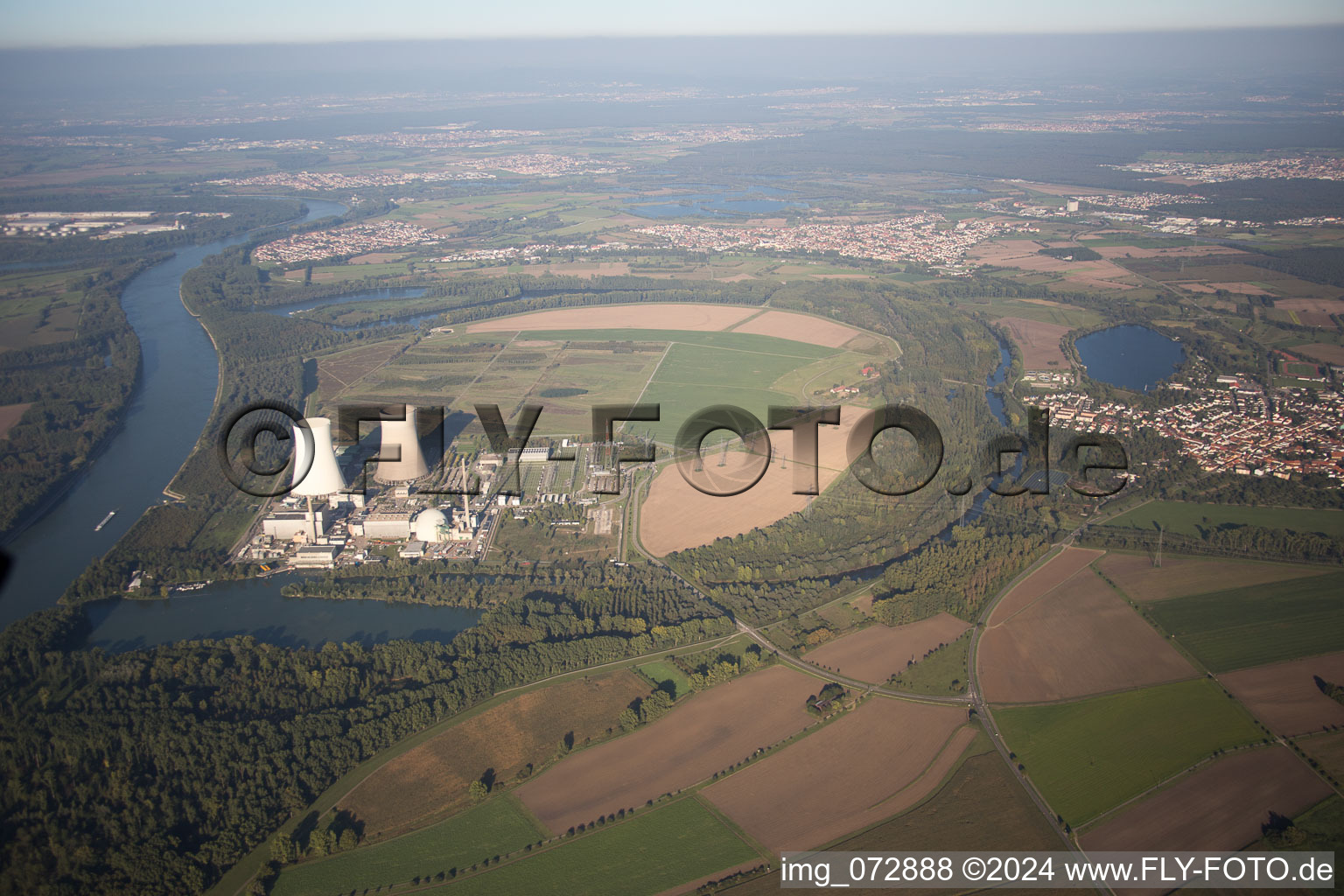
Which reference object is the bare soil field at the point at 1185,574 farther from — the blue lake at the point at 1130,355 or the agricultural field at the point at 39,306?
the agricultural field at the point at 39,306

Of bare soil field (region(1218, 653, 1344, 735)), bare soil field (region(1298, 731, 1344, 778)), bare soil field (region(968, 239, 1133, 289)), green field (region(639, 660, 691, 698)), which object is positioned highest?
bare soil field (region(968, 239, 1133, 289))

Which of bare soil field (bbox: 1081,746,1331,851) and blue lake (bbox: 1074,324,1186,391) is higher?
blue lake (bbox: 1074,324,1186,391)

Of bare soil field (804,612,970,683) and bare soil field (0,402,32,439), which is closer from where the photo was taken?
bare soil field (804,612,970,683)

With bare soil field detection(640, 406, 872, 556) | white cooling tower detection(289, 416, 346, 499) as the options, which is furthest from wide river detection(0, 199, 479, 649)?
bare soil field detection(640, 406, 872, 556)

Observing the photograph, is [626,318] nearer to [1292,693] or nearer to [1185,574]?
[1185,574]

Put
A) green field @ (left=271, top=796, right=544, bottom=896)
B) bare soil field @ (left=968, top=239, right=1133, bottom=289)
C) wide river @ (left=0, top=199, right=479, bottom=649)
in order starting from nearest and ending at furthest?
1. green field @ (left=271, top=796, right=544, bottom=896)
2. wide river @ (left=0, top=199, right=479, bottom=649)
3. bare soil field @ (left=968, top=239, right=1133, bottom=289)

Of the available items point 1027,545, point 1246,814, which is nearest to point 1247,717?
point 1246,814

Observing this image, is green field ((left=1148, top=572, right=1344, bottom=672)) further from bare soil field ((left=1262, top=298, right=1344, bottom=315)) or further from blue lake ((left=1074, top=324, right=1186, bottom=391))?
bare soil field ((left=1262, top=298, right=1344, bottom=315))

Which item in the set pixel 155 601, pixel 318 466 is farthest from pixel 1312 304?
pixel 155 601
